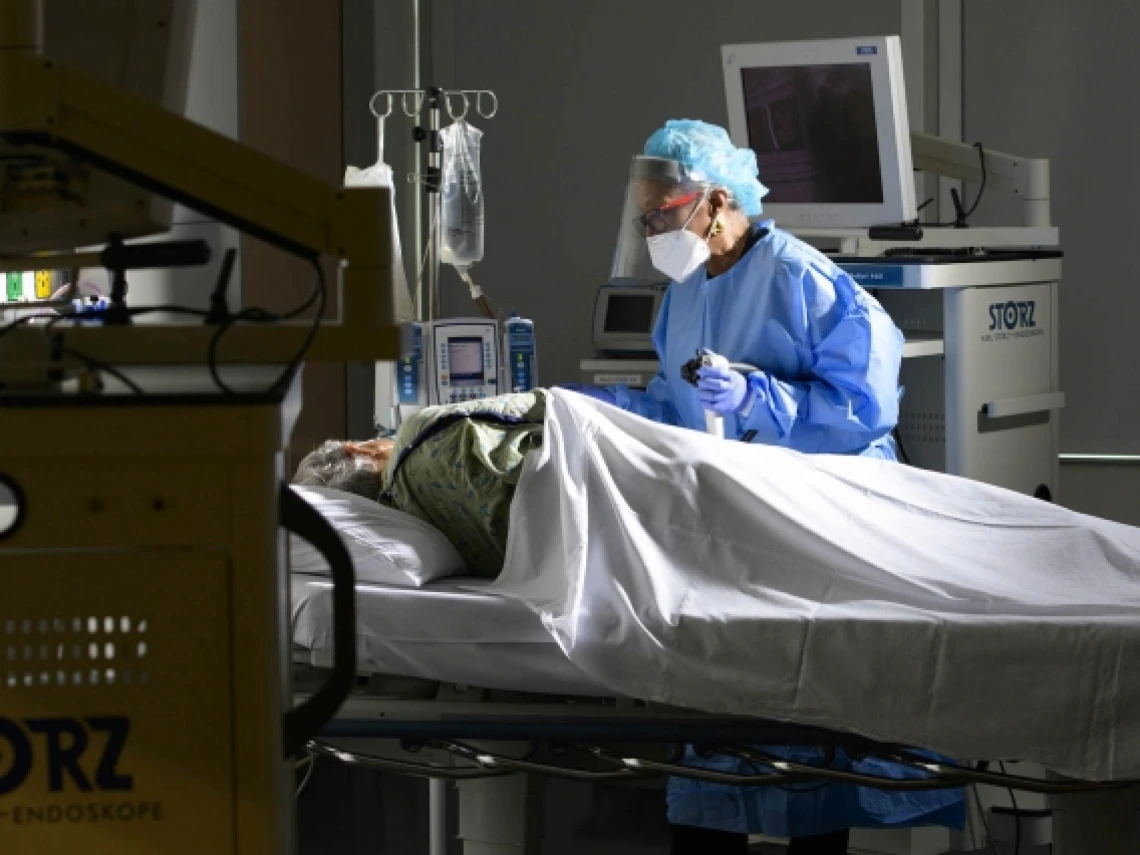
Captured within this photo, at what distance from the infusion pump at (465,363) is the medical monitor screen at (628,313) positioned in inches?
28.3

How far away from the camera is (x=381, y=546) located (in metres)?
2.41

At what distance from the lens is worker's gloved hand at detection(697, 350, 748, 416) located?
3064 millimetres

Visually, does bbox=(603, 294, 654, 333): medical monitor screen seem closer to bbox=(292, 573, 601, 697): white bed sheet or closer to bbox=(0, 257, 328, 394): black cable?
bbox=(292, 573, 601, 697): white bed sheet

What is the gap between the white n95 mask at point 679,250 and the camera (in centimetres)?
338

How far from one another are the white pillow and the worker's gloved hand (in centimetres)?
69

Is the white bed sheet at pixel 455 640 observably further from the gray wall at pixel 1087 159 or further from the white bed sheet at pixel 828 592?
the gray wall at pixel 1087 159

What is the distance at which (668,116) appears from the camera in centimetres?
555

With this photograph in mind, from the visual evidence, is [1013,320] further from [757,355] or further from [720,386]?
[720,386]

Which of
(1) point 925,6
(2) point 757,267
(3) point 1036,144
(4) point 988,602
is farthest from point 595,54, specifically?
(4) point 988,602

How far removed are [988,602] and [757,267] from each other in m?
1.24

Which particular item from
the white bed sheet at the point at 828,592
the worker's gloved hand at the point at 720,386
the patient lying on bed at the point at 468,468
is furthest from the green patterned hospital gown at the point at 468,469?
the worker's gloved hand at the point at 720,386

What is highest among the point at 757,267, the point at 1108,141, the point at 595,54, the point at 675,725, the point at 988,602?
the point at 595,54

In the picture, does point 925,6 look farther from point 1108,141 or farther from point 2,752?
point 2,752

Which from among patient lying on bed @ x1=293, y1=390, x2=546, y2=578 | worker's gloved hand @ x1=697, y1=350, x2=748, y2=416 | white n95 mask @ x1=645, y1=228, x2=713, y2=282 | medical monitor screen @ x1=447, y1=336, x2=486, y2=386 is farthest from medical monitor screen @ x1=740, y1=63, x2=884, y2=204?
patient lying on bed @ x1=293, y1=390, x2=546, y2=578
